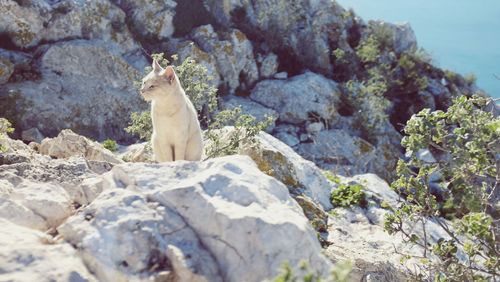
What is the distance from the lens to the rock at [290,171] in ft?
22.2

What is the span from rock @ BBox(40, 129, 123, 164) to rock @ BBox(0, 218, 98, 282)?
13.0 ft

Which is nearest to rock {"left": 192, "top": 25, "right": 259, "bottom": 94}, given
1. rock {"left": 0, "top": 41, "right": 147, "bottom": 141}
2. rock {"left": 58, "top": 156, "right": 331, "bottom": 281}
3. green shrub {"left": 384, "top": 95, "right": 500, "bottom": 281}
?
rock {"left": 0, "top": 41, "right": 147, "bottom": 141}

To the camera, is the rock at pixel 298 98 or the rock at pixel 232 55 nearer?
the rock at pixel 232 55

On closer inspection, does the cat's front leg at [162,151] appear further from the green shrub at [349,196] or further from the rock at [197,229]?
the green shrub at [349,196]

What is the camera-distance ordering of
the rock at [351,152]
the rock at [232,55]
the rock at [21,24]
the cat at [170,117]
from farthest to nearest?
the rock at [232,55] < the rock at [351,152] < the rock at [21,24] < the cat at [170,117]

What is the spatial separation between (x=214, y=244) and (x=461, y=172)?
8.32ft

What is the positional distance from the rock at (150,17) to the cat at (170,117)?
9302 mm

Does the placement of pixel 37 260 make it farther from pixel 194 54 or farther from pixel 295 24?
pixel 295 24

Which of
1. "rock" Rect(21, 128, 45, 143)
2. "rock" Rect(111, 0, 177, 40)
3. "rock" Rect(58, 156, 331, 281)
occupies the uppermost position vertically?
"rock" Rect(111, 0, 177, 40)

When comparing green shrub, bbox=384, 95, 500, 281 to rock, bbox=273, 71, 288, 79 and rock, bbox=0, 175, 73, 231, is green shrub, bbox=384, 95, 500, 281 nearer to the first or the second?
rock, bbox=0, 175, 73, 231

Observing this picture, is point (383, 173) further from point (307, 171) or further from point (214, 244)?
point (214, 244)

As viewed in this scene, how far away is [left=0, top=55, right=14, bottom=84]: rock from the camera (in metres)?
9.59

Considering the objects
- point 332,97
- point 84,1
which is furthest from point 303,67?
point 84,1

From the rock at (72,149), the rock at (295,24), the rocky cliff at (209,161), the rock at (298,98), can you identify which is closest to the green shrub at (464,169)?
the rocky cliff at (209,161)
